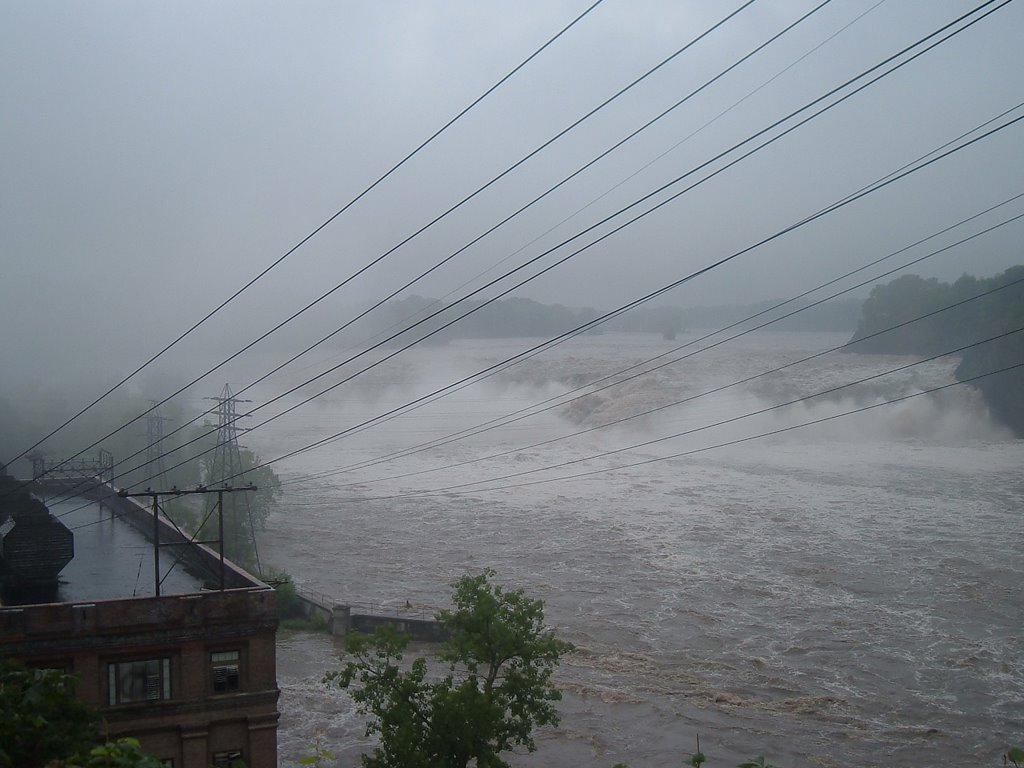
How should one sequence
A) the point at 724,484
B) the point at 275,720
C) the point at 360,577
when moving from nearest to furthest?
1. the point at 275,720
2. the point at 360,577
3. the point at 724,484

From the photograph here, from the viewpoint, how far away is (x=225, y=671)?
10.2 m

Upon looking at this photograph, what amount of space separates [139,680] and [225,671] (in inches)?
35.6

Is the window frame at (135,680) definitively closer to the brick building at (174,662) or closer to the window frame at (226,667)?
the brick building at (174,662)

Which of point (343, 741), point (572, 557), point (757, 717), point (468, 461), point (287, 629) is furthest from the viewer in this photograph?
point (468, 461)

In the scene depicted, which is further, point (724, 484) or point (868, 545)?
point (724, 484)

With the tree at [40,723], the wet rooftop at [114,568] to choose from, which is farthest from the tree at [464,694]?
the tree at [40,723]

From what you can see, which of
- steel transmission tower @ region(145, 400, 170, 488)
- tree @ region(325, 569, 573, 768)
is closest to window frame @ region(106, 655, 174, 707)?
tree @ region(325, 569, 573, 768)

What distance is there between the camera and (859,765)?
15.7m

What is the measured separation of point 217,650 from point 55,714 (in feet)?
19.6

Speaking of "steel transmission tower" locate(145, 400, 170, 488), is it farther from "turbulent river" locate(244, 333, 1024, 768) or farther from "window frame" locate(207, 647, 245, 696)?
"window frame" locate(207, 647, 245, 696)

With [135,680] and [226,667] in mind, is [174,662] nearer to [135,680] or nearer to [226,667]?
[135,680]

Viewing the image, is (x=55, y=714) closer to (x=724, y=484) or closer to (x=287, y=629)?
(x=287, y=629)

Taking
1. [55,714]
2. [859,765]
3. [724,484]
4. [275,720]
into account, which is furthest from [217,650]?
[724,484]

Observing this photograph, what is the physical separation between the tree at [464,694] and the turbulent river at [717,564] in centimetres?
562
